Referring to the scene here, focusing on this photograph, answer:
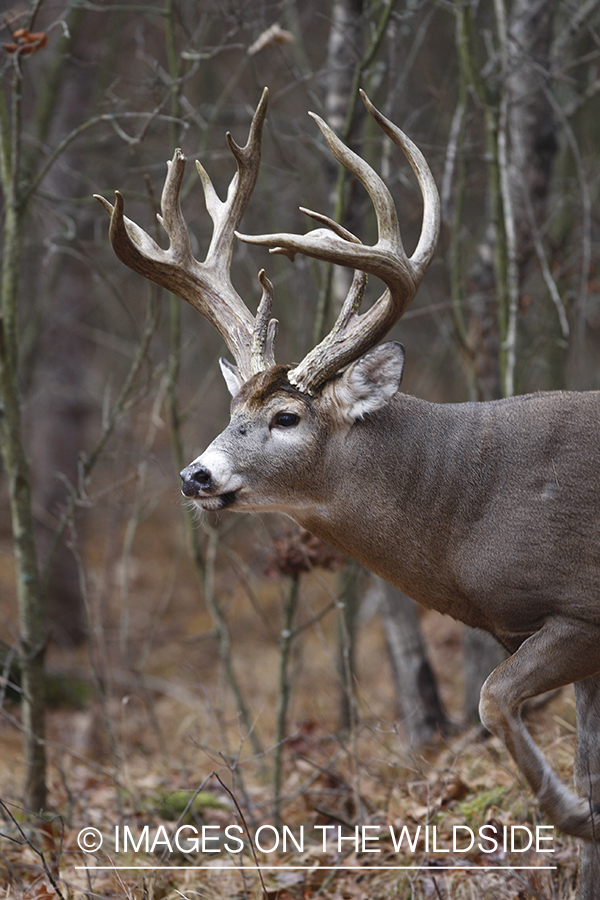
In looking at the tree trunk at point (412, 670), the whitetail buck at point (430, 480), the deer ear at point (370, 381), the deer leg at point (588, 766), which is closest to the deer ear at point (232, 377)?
the whitetail buck at point (430, 480)

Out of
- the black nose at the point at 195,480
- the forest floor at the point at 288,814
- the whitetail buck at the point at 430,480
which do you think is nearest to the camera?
the whitetail buck at the point at 430,480

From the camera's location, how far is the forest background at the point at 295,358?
495 centimetres

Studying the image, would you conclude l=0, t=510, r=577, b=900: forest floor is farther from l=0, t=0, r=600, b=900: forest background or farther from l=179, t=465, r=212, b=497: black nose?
l=179, t=465, r=212, b=497: black nose

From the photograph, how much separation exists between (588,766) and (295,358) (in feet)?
14.9

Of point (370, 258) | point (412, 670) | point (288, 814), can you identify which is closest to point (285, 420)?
point (370, 258)

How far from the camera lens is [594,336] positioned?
9539mm

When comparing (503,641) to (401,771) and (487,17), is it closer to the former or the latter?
(401,771)

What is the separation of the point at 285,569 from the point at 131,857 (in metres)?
1.76

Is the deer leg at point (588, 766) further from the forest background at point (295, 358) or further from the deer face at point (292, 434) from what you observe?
the deer face at point (292, 434)

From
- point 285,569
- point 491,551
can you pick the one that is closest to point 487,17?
point 285,569

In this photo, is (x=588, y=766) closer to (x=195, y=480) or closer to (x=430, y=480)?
(x=430, y=480)

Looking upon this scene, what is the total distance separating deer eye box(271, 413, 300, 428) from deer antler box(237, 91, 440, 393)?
0.13 metres

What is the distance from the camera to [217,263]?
434 centimetres

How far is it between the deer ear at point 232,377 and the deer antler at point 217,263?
0.06 m
